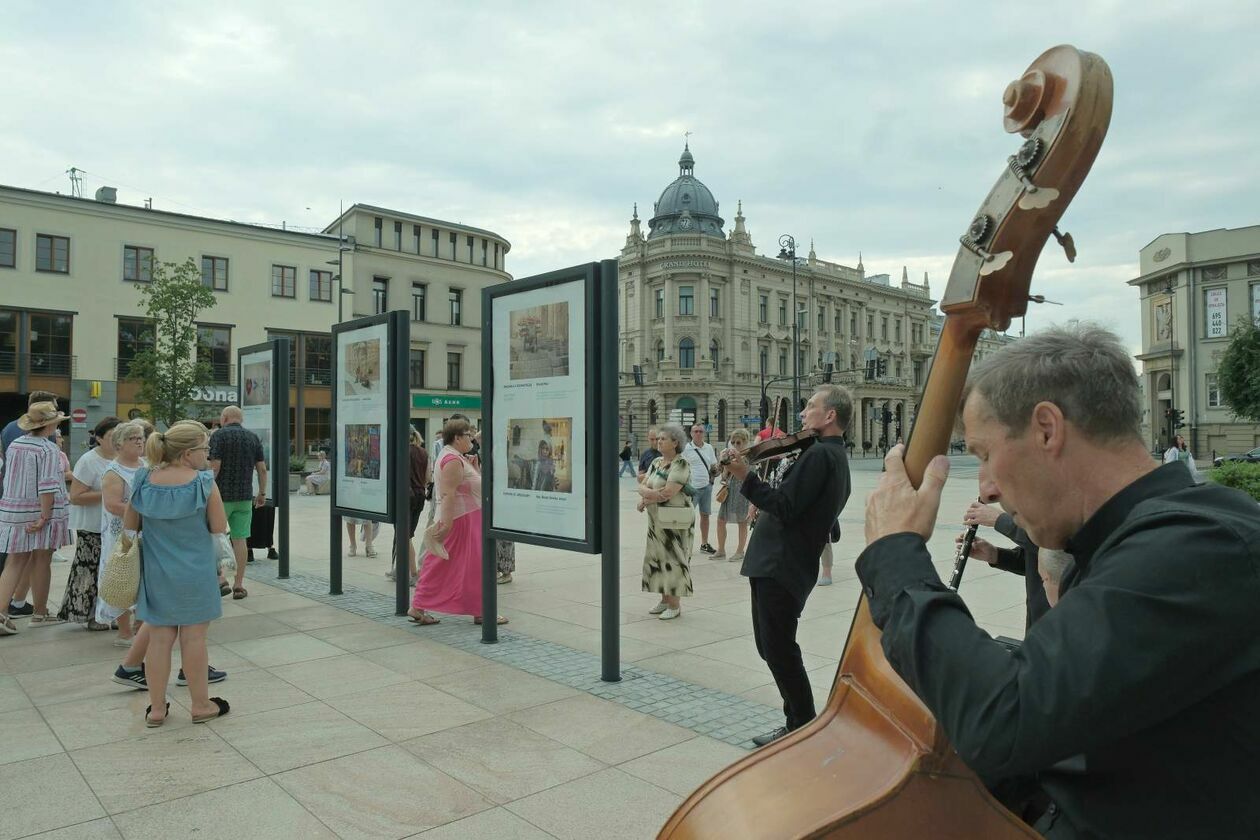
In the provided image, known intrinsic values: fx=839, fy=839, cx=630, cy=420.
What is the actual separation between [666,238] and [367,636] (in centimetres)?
6481

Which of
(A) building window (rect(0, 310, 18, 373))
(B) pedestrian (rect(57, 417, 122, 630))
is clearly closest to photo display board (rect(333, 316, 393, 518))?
(B) pedestrian (rect(57, 417, 122, 630))

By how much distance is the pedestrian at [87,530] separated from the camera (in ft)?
23.5

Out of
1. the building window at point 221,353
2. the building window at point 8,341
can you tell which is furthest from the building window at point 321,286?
the building window at point 8,341

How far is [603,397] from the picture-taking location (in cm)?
588

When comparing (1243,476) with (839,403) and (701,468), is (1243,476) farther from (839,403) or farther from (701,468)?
(839,403)

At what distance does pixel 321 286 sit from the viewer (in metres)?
43.6

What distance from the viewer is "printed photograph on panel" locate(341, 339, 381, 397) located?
8.28m

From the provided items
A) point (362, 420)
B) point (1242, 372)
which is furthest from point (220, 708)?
point (1242, 372)

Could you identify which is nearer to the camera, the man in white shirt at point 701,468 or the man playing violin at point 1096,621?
the man playing violin at point 1096,621

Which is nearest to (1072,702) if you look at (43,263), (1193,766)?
(1193,766)

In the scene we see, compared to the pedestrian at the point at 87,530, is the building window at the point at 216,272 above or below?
above

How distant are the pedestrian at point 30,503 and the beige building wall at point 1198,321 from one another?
66.8 m

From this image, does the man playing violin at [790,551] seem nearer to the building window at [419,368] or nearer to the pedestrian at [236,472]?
the pedestrian at [236,472]

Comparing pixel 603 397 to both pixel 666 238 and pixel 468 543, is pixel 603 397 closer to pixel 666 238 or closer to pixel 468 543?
pixel 468 543
